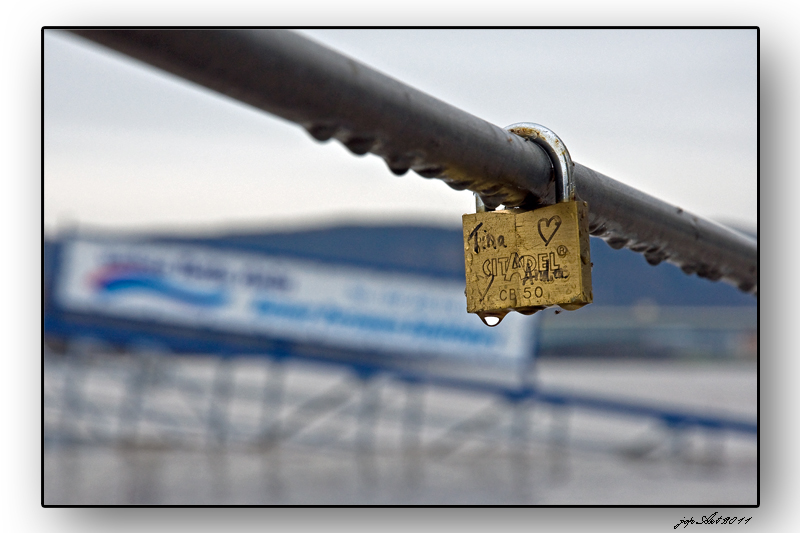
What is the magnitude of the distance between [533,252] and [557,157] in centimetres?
14

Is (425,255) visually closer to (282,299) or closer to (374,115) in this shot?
(282,299)

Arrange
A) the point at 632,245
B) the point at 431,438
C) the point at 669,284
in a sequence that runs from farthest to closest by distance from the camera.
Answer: the point at 669,284, the point at 431,438, the point at 632,245

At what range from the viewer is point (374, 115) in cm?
117

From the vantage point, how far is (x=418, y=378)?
16.6 m

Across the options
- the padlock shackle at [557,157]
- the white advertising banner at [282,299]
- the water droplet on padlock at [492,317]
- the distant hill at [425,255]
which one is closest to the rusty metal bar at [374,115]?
the padlock shackle at [557,157]

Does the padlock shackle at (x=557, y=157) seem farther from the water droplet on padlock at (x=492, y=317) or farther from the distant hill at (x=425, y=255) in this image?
the distant hill at (x=425, y=255)

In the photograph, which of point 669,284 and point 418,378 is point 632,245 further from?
point 669,284

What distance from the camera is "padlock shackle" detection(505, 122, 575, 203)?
4.91 ft

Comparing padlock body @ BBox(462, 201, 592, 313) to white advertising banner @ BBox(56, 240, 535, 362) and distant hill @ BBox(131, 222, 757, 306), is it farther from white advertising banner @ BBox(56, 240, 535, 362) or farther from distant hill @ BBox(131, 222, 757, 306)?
white advertising banner @ BBox(56, 240, 535, 362)

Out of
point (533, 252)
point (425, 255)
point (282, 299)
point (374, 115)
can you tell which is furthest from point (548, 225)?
point (425, 255)

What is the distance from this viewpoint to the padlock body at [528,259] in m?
1.48

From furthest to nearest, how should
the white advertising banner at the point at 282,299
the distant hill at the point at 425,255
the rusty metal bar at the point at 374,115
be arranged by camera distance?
1. the distant hill at the point at 425,255
2. the white advertising banner at the point at 282,299
3. the rusty metal bar at the point at 374,115
